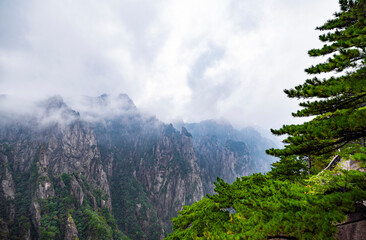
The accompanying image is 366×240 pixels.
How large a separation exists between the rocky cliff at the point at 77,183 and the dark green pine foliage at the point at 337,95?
3862 inches

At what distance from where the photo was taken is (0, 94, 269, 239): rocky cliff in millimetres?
84188

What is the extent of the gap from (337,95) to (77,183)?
126m

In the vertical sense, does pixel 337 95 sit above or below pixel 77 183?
below

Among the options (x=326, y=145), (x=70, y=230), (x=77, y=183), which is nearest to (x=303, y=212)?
(x=326, y=145)

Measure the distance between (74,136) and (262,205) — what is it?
182 meters

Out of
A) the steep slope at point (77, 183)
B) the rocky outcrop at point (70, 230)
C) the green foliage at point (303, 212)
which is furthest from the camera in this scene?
the steep slope at point (77, 183)

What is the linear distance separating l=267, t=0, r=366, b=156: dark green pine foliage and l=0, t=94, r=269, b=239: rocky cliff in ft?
322

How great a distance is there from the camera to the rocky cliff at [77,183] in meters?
84.2

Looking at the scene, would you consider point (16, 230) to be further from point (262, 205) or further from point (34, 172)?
point (262, 205)

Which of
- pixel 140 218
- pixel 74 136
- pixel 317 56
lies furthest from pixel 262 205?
pixel 74 136

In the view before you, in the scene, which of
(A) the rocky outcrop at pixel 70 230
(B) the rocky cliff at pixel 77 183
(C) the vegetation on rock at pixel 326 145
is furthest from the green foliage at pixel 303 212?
(A) the rocky outcrop at pixel 70 230

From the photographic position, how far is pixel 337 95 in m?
5.91

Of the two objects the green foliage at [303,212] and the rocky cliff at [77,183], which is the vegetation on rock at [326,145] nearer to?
the green foliage at [303,212]

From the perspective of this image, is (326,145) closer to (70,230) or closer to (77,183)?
(70,230)
